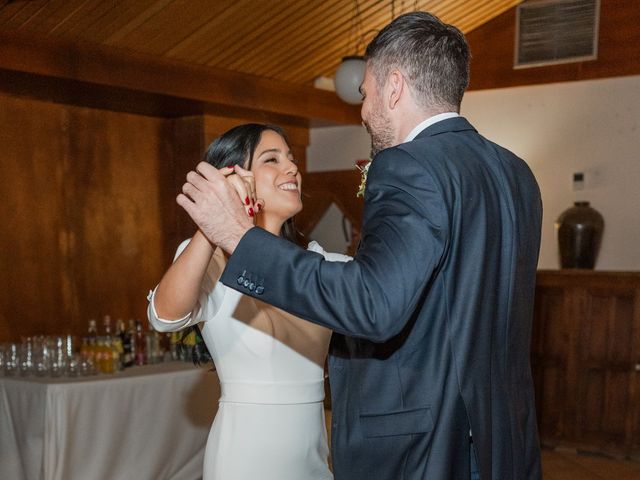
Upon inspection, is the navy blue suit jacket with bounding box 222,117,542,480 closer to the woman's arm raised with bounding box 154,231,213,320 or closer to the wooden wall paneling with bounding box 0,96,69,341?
the woman's arm raised with bounding box 154,231,213,320

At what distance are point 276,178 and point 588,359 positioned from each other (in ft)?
14.7

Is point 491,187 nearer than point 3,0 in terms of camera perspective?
Yes

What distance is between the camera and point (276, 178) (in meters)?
2.32

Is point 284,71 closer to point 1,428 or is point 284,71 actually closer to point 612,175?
point 612,175

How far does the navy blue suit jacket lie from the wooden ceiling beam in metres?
4.20

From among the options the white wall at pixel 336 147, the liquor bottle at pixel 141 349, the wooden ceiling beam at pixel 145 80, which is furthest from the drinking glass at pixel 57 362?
the white wall at pixel 336 147

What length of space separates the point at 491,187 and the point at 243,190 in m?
0.49

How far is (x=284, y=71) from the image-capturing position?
697cm

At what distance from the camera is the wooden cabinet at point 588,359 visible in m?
5.95

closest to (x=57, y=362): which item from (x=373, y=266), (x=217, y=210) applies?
(x=217, y=210)

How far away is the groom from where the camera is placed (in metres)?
1.37

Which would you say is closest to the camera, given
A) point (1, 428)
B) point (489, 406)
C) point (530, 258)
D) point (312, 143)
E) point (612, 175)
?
point (489, 406)

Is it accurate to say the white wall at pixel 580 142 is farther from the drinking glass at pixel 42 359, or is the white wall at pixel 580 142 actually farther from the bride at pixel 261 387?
the bride at pixel 261 387

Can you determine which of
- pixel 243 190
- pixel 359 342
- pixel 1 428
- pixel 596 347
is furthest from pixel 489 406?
pixel 596 347
